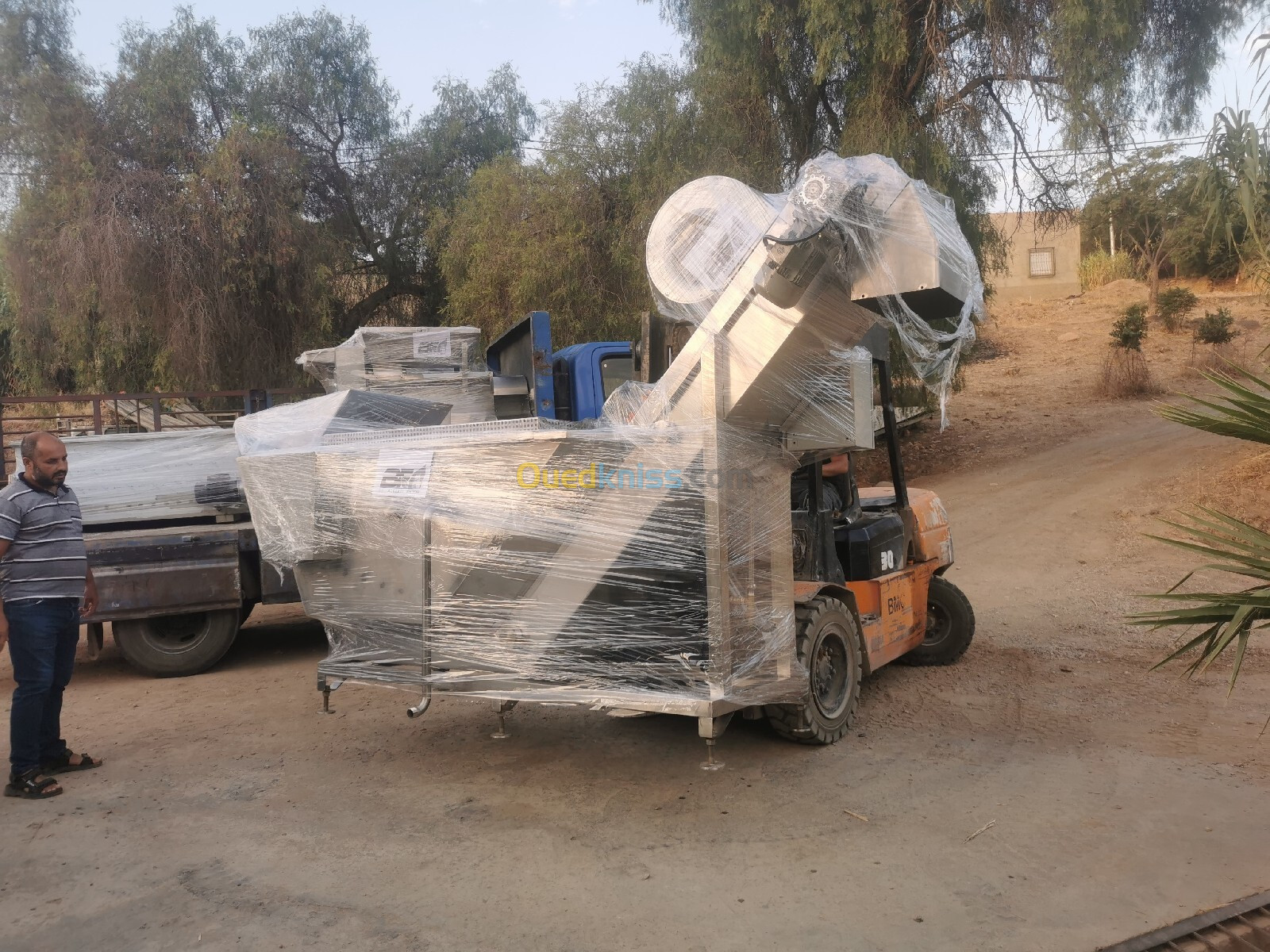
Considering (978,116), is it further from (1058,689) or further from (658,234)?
(658,234)

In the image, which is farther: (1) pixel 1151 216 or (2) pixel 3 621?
(1) pixel 1151 216

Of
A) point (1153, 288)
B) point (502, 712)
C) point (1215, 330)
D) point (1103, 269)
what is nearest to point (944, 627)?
point (502, 712)

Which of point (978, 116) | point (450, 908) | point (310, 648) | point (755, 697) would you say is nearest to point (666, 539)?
point (755, 697)

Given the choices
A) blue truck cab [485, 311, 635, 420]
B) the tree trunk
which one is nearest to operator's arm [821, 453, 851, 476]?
blue truck cab [485, 311, 635, 420]

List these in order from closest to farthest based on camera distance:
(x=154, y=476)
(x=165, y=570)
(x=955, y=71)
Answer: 1. (x=165, y=570)
2. (x=154, y=476)
3. (x=955, y=71)

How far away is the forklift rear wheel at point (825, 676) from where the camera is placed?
5.20 meters

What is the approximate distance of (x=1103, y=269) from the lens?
27.9m

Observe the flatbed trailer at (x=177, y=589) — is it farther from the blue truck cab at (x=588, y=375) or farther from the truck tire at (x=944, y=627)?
the truck tire at (x=944, y=627)

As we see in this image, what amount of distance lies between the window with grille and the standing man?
96.6ft

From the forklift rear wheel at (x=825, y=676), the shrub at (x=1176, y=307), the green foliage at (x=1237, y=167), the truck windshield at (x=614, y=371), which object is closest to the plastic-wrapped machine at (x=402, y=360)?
the truck windshield at (x=614, y=371)

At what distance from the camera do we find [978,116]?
43.6 ft

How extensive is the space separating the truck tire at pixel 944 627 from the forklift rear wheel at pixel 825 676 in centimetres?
191

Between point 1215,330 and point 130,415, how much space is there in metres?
19.4

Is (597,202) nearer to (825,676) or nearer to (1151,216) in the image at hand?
(825,676)
